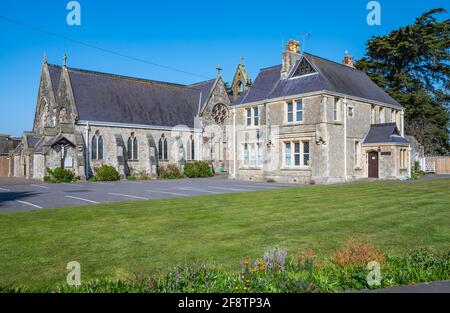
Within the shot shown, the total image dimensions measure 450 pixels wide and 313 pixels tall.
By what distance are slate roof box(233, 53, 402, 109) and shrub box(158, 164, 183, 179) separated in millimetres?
10185

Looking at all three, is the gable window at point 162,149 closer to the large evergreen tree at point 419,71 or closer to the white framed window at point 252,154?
the white framed window at point 252,154

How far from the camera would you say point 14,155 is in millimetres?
41562

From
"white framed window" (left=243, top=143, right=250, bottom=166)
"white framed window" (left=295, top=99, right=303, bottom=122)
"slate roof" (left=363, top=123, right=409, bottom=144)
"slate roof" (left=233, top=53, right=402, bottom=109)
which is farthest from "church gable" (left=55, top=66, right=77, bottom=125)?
"slate roof" (left=363, top=123, right=409, bottom=144)

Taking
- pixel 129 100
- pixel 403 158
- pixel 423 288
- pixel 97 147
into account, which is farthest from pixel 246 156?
pixel 423 288

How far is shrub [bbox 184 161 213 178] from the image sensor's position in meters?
39.8

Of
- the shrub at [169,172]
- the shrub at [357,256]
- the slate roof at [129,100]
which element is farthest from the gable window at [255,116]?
the shrub at [357,256]

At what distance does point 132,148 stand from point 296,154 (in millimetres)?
17826

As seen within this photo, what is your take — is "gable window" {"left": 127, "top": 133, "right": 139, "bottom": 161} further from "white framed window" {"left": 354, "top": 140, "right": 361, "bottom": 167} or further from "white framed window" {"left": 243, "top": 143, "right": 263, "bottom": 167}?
"white framed window" {"left": 354, "top": 140, "right": 361, "bottom": 167}

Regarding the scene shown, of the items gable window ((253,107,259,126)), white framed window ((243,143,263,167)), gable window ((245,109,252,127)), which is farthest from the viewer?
gable window ((245,109,252,127))

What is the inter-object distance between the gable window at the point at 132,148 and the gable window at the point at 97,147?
289 centimetres

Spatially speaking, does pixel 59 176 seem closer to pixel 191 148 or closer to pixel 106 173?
pixel 106 173

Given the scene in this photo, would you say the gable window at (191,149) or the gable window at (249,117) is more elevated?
the gable window at (249,117)

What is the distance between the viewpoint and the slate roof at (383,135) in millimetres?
29522
